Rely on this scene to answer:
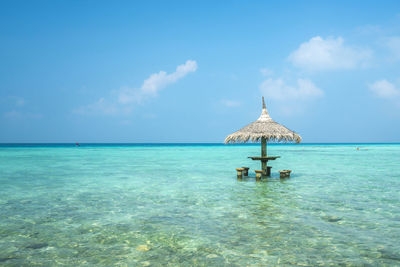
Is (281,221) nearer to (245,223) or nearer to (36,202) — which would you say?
(245,223)

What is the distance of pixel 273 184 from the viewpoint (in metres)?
12.8

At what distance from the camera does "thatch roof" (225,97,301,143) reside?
Answer: 43.9 ft

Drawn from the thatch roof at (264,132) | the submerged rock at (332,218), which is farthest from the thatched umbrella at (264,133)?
the submerged rock at (332,218)

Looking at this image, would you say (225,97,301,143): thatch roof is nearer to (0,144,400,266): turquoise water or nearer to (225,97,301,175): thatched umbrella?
(225,97,301,175): thatched umbrella

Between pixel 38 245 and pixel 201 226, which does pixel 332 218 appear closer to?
pixel 201 226

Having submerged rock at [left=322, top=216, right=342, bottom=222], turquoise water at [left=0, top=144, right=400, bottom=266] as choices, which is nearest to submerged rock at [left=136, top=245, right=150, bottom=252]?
turquoise water at [left=0, top=144, right=400, bottom=266]

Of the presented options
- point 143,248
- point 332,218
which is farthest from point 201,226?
point 332,218

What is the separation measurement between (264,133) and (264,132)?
77 mm

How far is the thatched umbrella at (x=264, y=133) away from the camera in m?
13.4

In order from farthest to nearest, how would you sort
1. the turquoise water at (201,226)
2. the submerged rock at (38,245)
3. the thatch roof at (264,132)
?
the thatch roof at (264,132)
the submerged rock at (38,245)
the turquoise water at (201,226)

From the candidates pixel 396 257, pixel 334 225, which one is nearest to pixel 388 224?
pixel 334 225

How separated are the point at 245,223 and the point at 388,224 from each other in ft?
10.2

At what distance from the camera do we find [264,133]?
43.7ft

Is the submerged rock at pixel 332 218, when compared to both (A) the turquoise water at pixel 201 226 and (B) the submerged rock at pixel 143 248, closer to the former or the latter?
(A) the turquoise water at pixel 201 226
